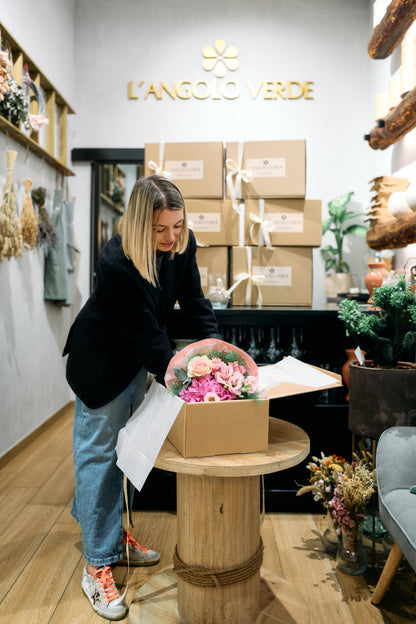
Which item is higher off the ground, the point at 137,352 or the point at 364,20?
the point at 364,20

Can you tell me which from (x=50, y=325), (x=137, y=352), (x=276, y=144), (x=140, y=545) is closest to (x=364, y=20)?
(x=276, y=144)

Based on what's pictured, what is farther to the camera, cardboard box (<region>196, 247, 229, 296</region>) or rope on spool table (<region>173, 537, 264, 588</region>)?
cardboard box (<region>196, 247, 229, 296</region>)

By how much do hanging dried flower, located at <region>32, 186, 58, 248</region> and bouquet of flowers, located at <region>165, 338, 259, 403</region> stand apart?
8.18ft

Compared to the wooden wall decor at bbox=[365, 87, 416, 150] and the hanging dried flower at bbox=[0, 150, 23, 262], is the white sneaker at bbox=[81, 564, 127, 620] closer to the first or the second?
the hanging dried flower at bbox=[0, 150, 23, 262]

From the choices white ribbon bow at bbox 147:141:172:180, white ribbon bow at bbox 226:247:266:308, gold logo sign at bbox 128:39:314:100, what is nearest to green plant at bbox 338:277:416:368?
white ribbon bow at bbox 226:247:266:308

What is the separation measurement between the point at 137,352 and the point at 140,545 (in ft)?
3.04

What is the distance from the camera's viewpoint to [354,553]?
1821 millimetres

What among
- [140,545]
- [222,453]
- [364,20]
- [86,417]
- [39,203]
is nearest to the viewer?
[222,453]

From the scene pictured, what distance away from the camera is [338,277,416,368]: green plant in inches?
64.5

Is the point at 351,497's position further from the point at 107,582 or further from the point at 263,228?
the point at 263,228

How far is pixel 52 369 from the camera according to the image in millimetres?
3816

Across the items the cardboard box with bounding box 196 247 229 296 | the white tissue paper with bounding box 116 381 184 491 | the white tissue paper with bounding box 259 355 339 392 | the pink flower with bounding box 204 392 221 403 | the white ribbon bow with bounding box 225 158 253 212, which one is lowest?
the white tissue paper with bounding box 116 381 184 491

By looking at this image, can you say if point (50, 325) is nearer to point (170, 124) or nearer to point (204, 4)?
point (170, 124)

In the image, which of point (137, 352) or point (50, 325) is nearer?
point (137, 352)
